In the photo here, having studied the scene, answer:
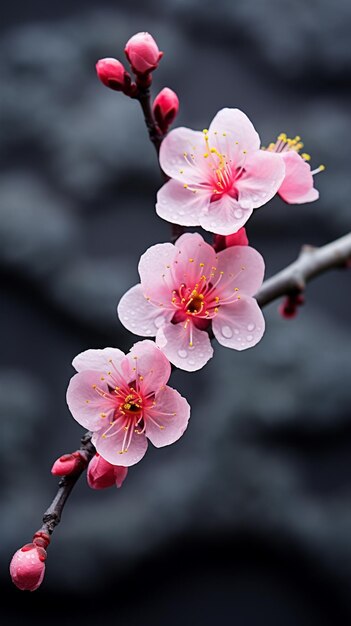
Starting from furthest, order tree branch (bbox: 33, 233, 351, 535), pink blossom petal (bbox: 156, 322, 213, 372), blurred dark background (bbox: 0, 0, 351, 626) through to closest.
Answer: blurred dark background (bbox: 0, 0, 351, 626) → tree branch (bbox: 33, 233, 351, 535) → pink blossom petal (bbox: 156, 322, 213, 372)

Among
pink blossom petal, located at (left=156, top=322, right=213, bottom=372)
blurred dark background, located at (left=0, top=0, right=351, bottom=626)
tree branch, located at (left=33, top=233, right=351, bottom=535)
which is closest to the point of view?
pink blossom petal, located at (left=156, top=322, right=213, bottom=372)

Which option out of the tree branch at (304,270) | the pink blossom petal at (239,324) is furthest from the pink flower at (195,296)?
the tree branch at (304,270)

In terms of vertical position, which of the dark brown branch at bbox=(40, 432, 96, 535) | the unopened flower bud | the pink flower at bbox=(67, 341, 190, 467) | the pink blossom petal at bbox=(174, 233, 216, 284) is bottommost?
the dark brown branch at bbox=(40, 432, 96, 535)

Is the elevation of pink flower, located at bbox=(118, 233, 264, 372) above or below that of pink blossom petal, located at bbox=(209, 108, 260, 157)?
below

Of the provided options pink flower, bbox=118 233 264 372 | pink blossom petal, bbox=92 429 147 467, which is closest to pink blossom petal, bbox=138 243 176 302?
pink flower, bbox=118 233 264 372

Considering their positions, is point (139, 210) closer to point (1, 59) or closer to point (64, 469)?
point (1, 59)

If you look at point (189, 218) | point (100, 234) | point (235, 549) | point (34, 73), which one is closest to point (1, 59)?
point (34, 73)

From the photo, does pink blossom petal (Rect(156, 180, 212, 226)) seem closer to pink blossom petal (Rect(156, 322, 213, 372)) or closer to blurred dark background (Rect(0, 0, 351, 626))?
pink blossom petal (Rect(156, 322, 213, 372))
